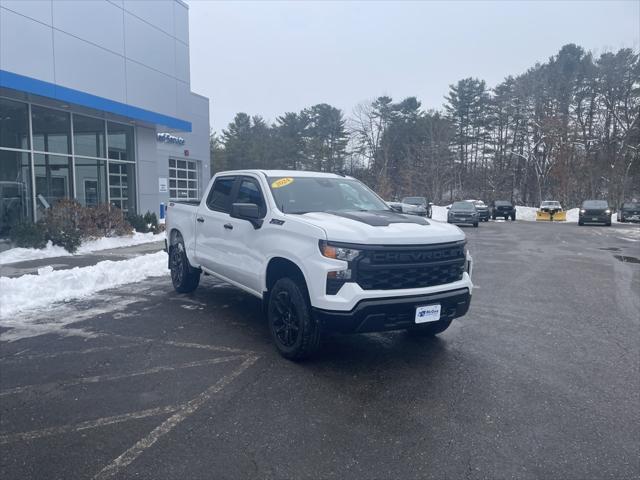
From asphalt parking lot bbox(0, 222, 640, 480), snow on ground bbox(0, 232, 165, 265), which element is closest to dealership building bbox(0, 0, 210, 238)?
snow on ground bbox(0, 232, 165, 265)

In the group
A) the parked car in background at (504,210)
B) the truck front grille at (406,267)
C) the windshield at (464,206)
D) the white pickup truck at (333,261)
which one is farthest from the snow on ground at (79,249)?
the parked car in background at (504,210)

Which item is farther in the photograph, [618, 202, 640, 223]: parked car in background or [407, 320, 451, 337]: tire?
[618, 202, 640, 223]: parked car in background

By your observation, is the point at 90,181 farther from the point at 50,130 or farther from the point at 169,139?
the point at 169,139

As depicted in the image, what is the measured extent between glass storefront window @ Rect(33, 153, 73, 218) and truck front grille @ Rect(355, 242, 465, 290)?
1321 cm

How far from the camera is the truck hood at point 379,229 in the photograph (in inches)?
186

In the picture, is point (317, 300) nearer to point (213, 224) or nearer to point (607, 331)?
point (213, 224)

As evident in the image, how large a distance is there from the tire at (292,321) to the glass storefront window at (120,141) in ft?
49.2

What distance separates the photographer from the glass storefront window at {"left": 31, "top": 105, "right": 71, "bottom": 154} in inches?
578

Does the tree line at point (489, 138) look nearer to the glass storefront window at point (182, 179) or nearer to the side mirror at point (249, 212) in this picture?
the glass storefront window at point (182, 179)

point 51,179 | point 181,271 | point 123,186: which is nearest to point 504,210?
point 123,186

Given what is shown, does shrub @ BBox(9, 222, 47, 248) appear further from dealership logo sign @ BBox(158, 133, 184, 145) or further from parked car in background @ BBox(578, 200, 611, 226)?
parked car in background @ BBox(578, 200, 611, 226)

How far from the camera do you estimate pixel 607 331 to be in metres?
6.53

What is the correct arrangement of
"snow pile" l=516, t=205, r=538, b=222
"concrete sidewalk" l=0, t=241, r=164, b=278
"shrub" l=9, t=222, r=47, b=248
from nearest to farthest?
"concrete sidewalk" l=0, t=241, r=164, b=278
"shrub" l=9, t=222, r=47, b=248
"snow pile" l=516, t=205, r=538, b=222

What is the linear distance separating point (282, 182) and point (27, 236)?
9.51m
